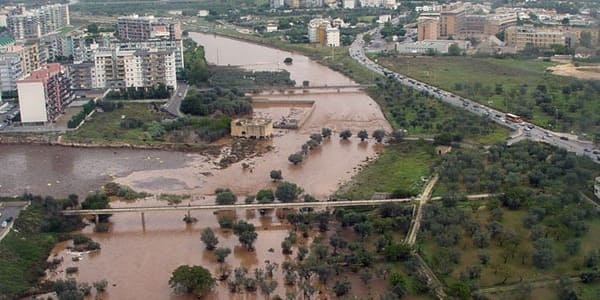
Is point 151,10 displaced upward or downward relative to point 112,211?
upward

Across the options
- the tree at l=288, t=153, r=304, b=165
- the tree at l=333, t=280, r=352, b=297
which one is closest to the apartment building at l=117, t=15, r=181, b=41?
the tree at l=288, t=153, r=304, b=165

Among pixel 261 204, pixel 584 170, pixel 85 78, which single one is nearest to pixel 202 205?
pixel 261 204

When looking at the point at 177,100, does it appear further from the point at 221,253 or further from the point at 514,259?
the point at 514,259

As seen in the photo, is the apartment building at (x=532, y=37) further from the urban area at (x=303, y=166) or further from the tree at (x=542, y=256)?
the tree at (x=542, y=256)

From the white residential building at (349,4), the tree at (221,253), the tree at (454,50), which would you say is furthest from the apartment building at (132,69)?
the white residential building at (349,4)

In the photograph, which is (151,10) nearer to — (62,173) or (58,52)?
(58,52)
